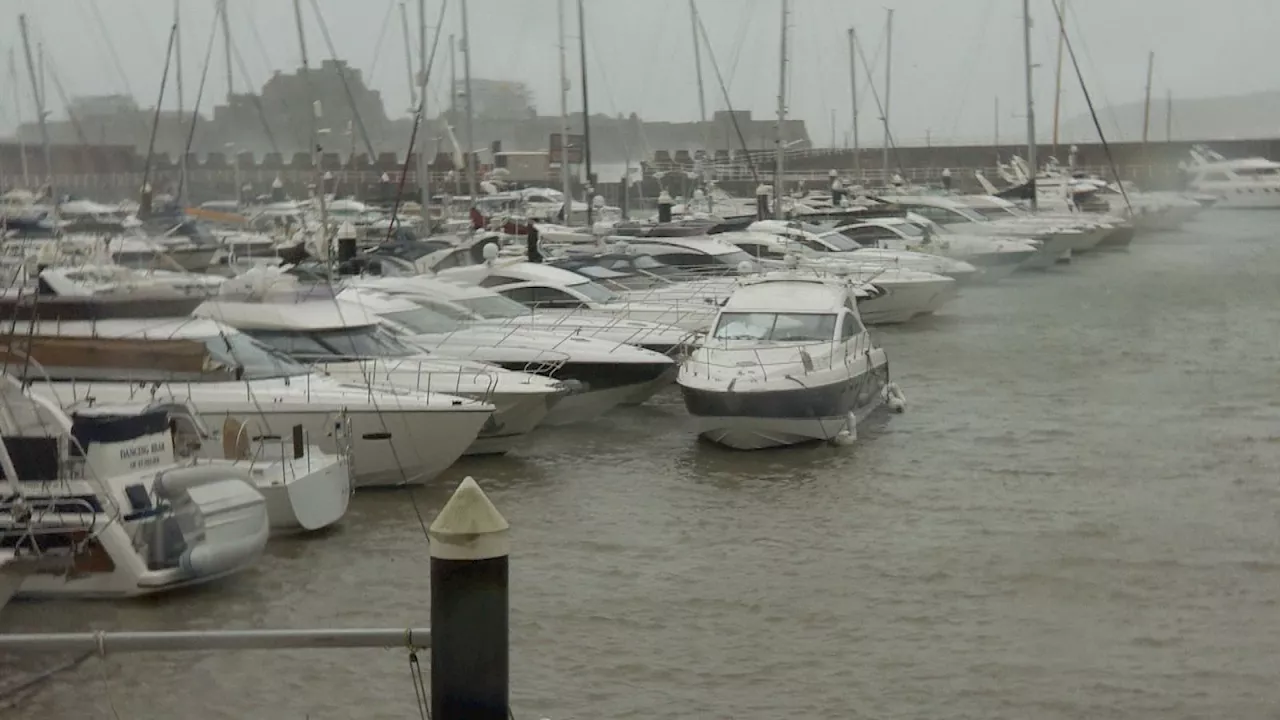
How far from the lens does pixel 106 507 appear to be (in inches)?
487

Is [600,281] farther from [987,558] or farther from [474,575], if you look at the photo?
[474,575]

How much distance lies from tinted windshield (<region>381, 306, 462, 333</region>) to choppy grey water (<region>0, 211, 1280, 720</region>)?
99.4 inches

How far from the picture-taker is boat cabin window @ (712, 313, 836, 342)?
2053 centimetres

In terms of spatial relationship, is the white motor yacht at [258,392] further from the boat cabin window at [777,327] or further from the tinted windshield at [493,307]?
the tinted windshield at [493,307]

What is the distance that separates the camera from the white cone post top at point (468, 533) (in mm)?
5730

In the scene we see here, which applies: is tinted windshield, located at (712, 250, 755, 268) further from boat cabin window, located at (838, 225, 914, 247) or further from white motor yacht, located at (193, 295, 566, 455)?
white motor yacht, located at (193, 295, 566, 455)

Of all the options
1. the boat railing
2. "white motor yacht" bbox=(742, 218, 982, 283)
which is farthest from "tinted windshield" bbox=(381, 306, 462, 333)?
"white motor yacht" bbox=(742, 218, 982, 283)

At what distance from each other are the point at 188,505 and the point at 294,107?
20.0 metres

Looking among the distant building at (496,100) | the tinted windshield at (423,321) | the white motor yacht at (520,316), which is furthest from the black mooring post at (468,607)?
the distant building at (496,100)

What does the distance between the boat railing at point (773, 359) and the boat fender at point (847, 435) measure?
2.13 feet

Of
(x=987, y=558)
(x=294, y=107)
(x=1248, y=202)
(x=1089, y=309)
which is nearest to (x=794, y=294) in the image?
(x=987, y=558)

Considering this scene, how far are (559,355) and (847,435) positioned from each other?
3650 millimetres

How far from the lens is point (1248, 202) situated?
81375 mm

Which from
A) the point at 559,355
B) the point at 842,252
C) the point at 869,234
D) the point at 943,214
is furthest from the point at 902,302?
the point at 943,214
